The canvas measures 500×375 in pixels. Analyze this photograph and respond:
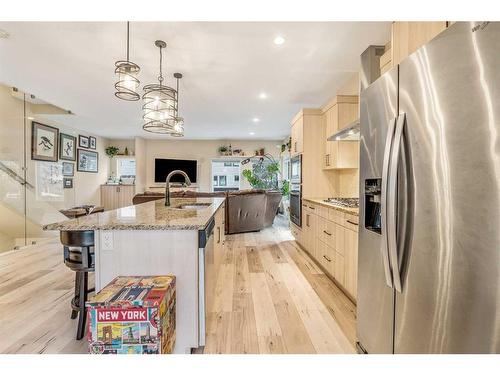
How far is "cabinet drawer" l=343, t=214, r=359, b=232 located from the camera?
2219 mm

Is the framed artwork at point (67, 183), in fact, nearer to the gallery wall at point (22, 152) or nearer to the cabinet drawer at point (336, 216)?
the gallery wall at point (22, 152)

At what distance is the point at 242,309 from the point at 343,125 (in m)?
2.62

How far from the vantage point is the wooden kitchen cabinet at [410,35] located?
1309mm

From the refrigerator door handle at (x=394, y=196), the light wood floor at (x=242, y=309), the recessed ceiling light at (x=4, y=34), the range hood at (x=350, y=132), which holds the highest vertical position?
the recessed ceiling light at (x=4, y=34)

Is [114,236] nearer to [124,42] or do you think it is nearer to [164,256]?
[164,256]

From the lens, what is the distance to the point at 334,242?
2760mm

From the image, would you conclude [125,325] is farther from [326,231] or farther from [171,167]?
[171,167]

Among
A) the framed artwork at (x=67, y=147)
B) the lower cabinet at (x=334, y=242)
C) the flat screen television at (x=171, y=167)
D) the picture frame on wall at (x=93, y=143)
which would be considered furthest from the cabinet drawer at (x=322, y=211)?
the picture frame on wall at (x=93, y=143)

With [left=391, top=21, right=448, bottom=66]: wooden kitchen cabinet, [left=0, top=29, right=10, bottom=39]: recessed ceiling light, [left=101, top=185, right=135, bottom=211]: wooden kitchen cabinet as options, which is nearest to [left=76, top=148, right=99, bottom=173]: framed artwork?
[left=101, top=185, right=135, bottom=211]: wooden kitchen cabinet

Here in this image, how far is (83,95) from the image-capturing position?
14.2ft

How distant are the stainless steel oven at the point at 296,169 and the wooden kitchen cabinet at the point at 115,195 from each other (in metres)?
5.67

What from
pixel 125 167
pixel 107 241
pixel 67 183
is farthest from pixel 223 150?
pixel 107 241

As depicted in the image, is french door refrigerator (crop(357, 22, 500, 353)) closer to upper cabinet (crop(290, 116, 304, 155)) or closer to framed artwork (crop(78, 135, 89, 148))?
upper cabinet (crop(290, 116, 304, 155))
